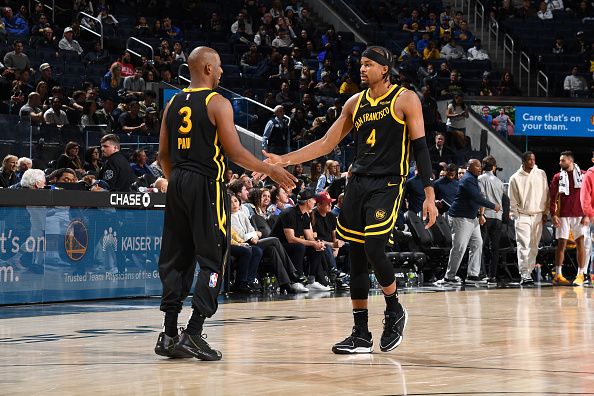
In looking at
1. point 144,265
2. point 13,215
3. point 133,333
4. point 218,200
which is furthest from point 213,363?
point 144,265

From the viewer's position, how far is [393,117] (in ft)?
23.0

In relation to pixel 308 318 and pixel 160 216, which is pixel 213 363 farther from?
pixel 160 216

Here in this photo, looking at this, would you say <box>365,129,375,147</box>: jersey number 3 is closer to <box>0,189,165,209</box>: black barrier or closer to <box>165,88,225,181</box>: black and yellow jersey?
<box>165,88,225,181</box>: black and yellow jersey

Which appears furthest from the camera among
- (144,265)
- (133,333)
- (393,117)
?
(144,265)

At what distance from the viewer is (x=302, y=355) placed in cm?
663

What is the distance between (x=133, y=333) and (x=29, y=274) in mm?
3353

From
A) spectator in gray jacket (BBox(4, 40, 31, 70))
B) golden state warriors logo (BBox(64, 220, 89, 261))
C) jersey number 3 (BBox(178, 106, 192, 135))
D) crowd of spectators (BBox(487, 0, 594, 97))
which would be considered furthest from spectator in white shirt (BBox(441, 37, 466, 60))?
jersey number 3 (BBox(178, 106, 192, 135))

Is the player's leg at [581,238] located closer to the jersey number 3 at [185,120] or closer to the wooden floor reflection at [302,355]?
the wooden floor reflection at [302,355]

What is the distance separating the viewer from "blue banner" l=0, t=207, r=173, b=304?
1096 cm

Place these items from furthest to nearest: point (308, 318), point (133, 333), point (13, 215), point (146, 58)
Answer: point (146, 58) → point (13, 215) → point (308, 318) → point (133, 333)

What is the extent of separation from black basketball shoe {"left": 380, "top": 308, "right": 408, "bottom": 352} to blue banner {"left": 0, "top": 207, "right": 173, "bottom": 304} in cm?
533

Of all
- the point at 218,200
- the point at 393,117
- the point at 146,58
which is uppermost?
the point at 146,58

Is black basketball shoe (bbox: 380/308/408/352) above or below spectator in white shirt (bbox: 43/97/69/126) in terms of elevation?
below

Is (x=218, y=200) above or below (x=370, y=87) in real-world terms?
below
